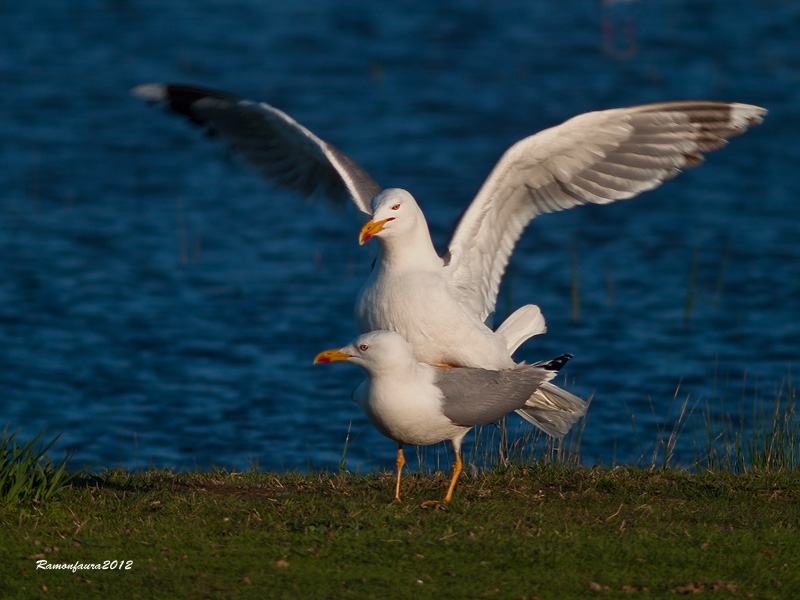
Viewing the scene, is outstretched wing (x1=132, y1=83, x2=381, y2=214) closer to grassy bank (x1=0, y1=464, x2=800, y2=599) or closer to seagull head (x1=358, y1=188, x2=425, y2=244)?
seagull head (x1=358, y1=188, x2=425, y2=244)

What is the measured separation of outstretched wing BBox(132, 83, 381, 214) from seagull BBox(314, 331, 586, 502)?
7.79 feet

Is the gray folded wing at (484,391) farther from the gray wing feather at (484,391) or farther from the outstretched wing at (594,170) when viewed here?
the outstretched wing at (594,170)

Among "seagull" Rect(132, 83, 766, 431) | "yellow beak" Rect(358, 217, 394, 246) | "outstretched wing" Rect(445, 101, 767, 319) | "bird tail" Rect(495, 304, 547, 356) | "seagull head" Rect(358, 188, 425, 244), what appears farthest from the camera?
"outstretched wing" Rect(445, 101, 767, 319)

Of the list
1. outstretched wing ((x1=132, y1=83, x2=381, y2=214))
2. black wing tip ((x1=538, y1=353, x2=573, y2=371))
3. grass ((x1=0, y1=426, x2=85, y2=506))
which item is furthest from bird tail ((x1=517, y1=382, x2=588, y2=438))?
grass ((x1=0, y1=426, x2=85, y2=506))

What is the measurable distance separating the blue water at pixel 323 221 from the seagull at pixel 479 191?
56 cm

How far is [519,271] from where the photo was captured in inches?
685

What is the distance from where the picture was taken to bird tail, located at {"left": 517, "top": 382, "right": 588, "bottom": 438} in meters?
8.06

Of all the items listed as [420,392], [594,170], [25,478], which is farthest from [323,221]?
[25,478]

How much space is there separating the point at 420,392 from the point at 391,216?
4.07 feet

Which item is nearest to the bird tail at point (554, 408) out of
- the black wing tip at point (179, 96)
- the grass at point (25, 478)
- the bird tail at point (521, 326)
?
the bird tail at point (521, 326)

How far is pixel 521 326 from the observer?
8.31 m

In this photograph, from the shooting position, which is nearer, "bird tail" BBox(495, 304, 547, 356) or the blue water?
"bird tail" BBox(495, 304, 547, 356)

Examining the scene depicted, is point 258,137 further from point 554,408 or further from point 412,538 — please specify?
point 412,538

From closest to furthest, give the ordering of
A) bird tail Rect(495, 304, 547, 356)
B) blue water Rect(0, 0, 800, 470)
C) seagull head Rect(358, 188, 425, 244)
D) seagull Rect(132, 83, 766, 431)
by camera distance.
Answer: seagull head Rect(358, 188, 425, 244)
seagull Rect(132, 83, 766, 431)
bird tail Rect(495, 304, 547, 356)
blue water Rect(0, 0, 800, 470)
